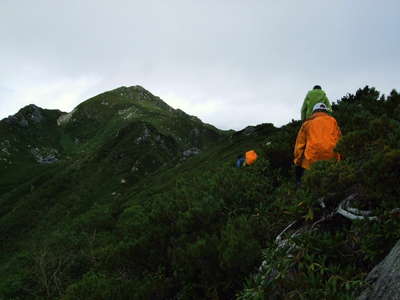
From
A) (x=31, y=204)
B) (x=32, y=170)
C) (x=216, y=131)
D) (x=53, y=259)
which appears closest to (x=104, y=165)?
(x=31, y=204)

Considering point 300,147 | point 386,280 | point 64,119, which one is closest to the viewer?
point 386,280

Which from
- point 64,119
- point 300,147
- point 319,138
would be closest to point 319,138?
point 319,138

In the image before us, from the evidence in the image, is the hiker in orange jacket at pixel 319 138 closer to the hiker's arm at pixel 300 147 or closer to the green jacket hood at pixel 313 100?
the hiker's arm at pixel 300 147

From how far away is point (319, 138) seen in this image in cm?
861

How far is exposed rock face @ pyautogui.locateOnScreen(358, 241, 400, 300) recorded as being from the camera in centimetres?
368

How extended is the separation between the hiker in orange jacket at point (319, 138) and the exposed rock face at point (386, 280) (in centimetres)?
415

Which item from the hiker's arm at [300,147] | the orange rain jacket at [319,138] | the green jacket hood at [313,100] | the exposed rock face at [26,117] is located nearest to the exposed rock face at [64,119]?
the exposed rock face at [26,117]

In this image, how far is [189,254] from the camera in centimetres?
762

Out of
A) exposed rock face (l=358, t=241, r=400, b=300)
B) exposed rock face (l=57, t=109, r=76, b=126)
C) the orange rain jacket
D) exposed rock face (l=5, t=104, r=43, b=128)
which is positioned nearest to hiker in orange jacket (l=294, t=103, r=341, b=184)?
the orange rain jacket

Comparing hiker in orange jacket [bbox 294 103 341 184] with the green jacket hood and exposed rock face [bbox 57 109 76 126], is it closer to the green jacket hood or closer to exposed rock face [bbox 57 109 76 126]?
the green jacket hood

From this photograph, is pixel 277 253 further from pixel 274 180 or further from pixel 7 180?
pixel 7 180

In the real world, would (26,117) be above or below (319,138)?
above

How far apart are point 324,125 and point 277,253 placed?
449cm

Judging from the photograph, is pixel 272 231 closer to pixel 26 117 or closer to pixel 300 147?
pixel 300 147
